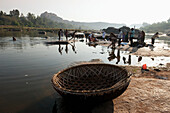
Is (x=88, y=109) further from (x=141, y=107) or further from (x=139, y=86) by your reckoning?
(x=139, y=86)

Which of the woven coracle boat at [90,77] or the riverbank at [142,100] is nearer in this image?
the riverbank at [142,100]

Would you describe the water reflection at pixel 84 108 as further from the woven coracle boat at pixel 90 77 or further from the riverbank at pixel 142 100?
the woven coracle boat at pixel 90 77

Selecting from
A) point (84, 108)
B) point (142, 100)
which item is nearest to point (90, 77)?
point (84, 108)

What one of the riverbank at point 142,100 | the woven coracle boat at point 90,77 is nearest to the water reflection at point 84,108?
the riverbank at point 142,100

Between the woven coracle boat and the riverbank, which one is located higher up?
the woven coracle boat

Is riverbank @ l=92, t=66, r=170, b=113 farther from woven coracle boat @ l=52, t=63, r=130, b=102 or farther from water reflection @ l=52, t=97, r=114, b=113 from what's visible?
woven coracle boat @ l=52, t=63, r=130, b=102

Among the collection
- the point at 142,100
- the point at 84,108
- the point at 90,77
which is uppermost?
the point at 90,77

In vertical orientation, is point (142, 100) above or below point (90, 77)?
below

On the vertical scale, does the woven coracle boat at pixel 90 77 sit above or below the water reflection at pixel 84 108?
above

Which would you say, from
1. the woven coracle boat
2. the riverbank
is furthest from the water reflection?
the woven coracle boat

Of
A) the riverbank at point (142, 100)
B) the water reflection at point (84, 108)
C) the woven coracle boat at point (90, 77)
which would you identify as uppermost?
the woven coracle boat at point (90, 77)

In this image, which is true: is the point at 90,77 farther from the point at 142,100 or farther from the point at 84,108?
the point at 142,100

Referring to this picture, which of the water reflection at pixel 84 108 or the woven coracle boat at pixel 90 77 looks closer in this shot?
the water reflection at pixel 84 108

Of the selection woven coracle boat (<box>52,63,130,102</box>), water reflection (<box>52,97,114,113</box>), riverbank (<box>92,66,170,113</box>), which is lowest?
water reflection (<box>52,97,114,113</box>)
